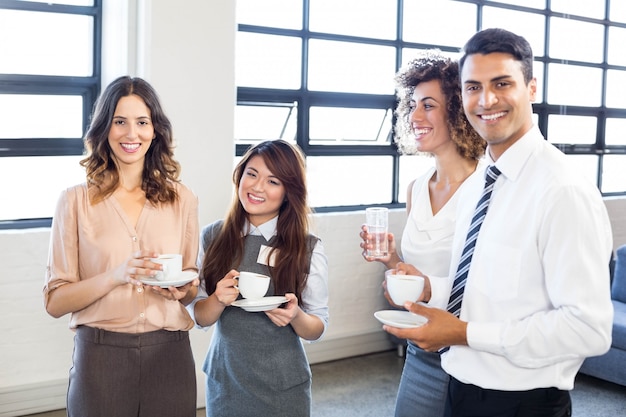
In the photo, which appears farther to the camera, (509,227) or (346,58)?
(346,58)

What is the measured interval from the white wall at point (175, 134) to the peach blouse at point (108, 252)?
1342 mm

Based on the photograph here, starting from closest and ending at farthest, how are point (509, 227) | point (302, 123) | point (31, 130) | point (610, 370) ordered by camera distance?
point (509, 227) < point (31, 130) < point (610, 370) < point (302, 123)

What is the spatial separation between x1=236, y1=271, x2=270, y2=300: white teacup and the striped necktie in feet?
1.78

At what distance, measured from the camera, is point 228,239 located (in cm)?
216

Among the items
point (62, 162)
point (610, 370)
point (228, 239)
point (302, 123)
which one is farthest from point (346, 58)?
point (228, 239)

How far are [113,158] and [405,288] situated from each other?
97 cm

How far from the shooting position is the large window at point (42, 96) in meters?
3.56

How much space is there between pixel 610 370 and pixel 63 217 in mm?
3492

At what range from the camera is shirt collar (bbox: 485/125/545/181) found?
157 centimetres

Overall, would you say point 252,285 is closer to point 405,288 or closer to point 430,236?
point 405,288

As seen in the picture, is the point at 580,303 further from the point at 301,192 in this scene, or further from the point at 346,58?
the point at 346,58

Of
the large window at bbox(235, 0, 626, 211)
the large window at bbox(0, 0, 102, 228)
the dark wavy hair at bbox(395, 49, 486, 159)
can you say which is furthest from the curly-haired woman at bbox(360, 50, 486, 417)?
the large window at bbox(235, 0, 626, 211)

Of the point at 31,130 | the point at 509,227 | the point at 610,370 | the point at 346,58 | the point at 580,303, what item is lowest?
the point at 610,370

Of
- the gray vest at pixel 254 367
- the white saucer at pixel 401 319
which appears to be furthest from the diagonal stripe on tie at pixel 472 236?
the gray vest at pixel 254 367
